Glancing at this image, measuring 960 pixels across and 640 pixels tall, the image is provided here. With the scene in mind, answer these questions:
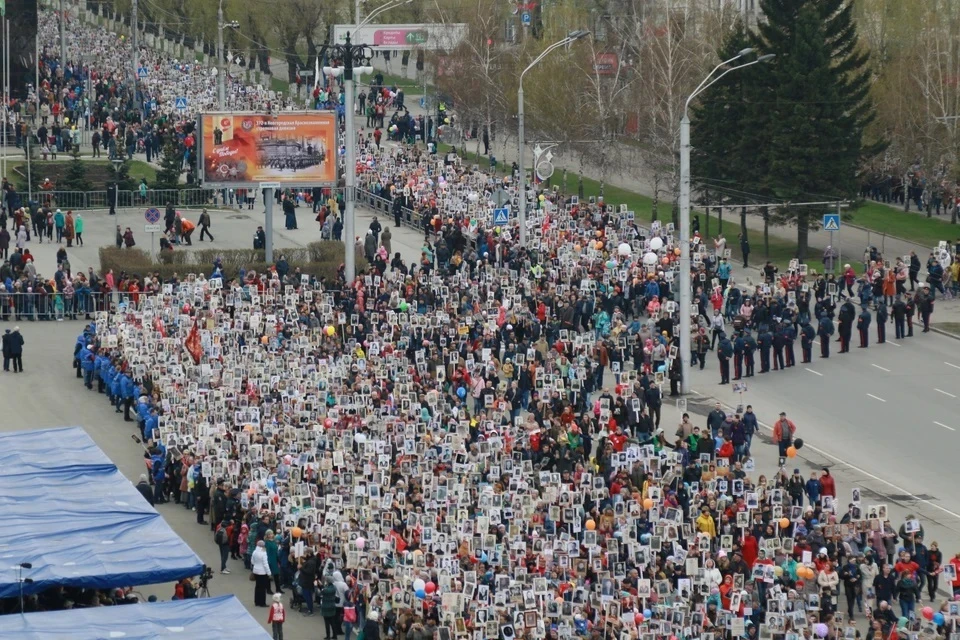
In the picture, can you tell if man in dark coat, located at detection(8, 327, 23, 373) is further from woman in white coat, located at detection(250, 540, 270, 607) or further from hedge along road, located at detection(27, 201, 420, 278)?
woman in white coat, located at detection(250, 540, 270, 607)

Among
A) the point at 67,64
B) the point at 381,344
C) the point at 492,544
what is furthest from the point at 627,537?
the point at 67,64

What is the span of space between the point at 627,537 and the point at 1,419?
53.9ft

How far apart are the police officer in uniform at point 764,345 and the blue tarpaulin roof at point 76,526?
16255 millimetres

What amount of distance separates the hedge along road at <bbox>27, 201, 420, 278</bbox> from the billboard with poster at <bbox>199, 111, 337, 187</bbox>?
2.12m

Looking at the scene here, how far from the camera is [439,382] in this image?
40.5 metres

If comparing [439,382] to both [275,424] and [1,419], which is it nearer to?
[275,424]

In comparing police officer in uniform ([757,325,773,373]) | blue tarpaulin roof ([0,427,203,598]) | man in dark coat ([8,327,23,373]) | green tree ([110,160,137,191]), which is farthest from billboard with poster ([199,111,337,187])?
blue tarpaulin roof ([0,427,203,598])

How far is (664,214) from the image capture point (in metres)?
68.7

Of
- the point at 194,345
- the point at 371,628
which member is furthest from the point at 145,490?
the point at 371,628

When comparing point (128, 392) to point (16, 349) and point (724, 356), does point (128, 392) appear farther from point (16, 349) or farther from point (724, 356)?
point (724, 356)

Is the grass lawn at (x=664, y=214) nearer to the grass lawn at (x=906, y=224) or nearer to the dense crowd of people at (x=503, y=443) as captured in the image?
the grass lawn at (x=906, y=224)

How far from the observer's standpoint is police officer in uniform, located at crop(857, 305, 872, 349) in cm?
4694

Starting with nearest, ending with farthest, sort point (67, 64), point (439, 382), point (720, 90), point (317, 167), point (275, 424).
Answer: point (275, 424)
point (439, 382)
point (317, 167)
point (720, 90)
point (67, 64)

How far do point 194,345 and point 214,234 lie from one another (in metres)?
20.1
